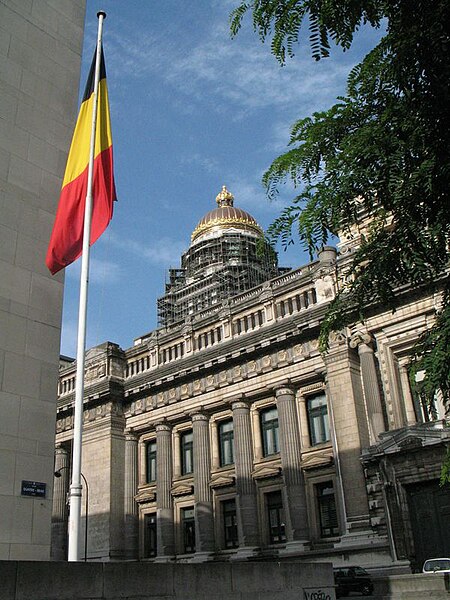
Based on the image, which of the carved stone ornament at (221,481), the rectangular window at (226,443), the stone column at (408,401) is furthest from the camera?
the rectangular window at (226,443)

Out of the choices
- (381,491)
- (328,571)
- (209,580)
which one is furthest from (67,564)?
(381,491)

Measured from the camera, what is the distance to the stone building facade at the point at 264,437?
105ft

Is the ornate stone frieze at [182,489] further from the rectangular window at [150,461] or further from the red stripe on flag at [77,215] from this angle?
the red stripe on flag at [77,215]

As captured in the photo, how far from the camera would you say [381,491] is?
32125 mm

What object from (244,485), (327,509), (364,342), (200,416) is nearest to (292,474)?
(327,509)

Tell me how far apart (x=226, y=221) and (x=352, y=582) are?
2181 inches

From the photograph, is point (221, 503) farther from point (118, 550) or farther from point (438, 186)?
point (438, 186)

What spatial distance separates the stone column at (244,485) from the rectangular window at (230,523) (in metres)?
1.32

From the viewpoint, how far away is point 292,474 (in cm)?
3662

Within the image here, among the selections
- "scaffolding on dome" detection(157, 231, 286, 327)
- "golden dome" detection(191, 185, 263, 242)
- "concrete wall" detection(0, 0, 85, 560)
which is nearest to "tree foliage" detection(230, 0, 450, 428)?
"concrete wall" detection(0, 0, 85, 560)

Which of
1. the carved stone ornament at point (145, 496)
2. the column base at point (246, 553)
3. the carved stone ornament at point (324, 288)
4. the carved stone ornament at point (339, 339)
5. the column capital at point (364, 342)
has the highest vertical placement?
the carved stone ornament at point (324, 288)

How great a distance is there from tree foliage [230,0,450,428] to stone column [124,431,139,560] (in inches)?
1423

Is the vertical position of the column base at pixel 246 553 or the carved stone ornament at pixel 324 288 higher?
the carved stone ornament at pixel 324 288

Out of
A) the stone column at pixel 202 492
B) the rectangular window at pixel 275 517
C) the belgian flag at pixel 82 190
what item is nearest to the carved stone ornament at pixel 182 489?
the stone column at pixel 202 492
